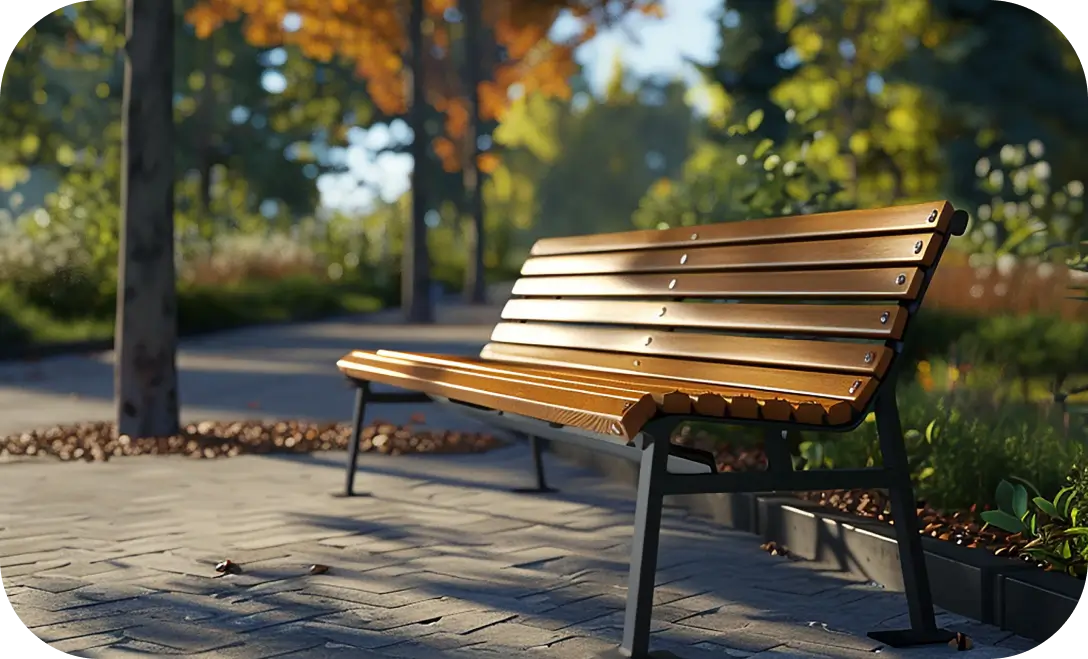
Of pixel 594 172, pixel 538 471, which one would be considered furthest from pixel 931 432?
pixel 594 172

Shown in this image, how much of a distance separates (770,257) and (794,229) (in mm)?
133

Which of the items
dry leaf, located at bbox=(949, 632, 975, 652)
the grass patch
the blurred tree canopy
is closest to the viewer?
dry leaf, located at bbox=(949, 632, 975, 652)

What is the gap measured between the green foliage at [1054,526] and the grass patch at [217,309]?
38.1 feet

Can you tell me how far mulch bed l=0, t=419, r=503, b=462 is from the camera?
7.36 m

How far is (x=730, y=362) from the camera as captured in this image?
446 centimetres

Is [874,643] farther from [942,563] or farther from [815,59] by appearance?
[815,59]

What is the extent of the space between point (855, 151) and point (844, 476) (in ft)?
66.3

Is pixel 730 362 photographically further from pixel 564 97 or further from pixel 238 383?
pixel 564 97

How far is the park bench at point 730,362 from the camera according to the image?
3.51 metres

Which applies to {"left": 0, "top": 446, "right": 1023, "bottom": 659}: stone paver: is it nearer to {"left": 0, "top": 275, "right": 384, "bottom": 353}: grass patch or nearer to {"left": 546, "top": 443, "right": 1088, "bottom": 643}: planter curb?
{"left": 546, "top": 443, "right": 1088, "bottom": 643}: planter curb

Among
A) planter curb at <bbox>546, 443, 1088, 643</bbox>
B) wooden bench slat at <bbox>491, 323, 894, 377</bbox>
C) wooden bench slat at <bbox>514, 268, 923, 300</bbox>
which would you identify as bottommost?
planter curb at <bbox>546, 443, 1088, 643</bbox>

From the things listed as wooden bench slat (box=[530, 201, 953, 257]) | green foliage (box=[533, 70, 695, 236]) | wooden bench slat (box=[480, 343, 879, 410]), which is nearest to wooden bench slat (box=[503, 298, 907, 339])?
wooden bench slat (box=[480, 343, 879, 410])

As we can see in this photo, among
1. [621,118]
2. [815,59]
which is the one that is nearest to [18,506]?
[815,59]

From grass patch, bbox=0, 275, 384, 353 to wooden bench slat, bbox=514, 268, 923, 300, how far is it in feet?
31.4
